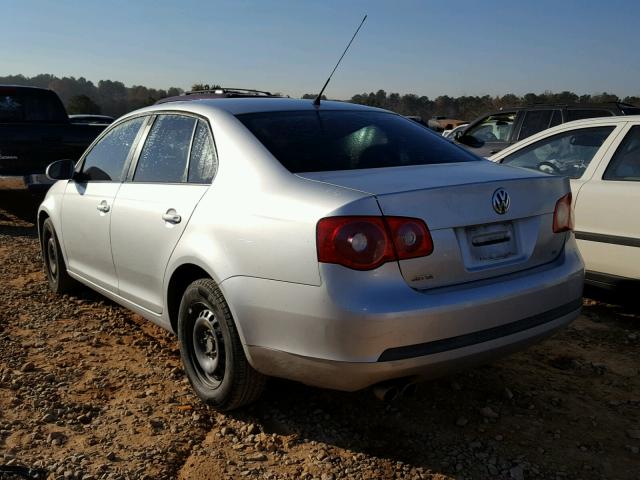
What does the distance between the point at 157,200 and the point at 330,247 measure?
144 centimetres

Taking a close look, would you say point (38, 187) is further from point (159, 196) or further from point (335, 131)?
point (335, 131)

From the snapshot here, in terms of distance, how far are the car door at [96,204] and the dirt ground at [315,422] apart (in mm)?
577

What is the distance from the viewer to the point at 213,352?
3.23 metres

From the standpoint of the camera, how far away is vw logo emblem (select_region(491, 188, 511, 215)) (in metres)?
2.78

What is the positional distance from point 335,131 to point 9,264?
4734 mm

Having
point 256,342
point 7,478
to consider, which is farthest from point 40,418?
point 256,342

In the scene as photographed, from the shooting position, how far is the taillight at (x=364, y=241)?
2.49m

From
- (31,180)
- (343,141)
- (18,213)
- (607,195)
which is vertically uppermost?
(343,141)

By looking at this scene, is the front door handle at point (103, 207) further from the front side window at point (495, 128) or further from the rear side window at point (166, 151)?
the front side window at point (495, 128)

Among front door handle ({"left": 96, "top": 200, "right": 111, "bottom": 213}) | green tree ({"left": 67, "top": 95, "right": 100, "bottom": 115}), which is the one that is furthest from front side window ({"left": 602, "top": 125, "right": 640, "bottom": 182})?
green tree ({"left": 67, "top": 95, "right": 100, "bottom": 115})

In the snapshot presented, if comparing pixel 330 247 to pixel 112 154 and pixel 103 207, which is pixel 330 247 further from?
pixel 112 154

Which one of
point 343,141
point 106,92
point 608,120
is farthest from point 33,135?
point 106,92

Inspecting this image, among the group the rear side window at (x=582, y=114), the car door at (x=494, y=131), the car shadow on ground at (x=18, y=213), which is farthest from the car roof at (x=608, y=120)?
the car shadow on ground at (x=18, y=213)

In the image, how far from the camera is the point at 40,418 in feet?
10.6
